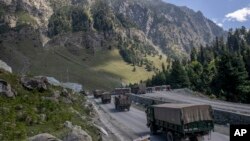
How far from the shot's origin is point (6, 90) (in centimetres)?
3653

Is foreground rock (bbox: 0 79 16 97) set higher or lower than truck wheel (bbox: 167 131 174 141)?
higher

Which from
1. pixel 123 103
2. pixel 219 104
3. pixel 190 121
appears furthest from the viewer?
pixel 123 103

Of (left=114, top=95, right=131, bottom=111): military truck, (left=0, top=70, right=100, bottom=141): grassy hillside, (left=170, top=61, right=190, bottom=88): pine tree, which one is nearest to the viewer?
(left=0, top=70, right=100, bottom=141): grassy hillside

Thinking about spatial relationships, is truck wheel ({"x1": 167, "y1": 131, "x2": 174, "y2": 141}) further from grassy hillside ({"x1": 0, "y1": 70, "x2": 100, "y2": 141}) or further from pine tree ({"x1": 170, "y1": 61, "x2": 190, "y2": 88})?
pine tree ({"x1": 170, "y1": 61, "x2": 190, "y2": 88})

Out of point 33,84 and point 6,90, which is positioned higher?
point 33,84

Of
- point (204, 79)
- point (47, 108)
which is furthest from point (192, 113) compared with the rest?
point (204, 79)

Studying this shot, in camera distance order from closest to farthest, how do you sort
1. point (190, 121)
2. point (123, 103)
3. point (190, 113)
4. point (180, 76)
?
point (190, 121) → point (190, 113) → point (123, 103) → point (180, 76)

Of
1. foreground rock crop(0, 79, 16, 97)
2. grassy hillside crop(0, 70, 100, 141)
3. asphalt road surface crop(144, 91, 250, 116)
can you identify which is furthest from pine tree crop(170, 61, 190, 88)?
foreground rock crop(0, 79, 16, 97)

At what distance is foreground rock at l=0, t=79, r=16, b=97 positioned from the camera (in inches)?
1415

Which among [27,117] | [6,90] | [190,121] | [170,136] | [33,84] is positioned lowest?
[170,136]

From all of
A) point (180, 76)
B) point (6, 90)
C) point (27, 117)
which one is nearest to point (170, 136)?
point (27, 117)

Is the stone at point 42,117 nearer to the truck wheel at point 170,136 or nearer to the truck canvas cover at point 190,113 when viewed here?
the truck canvas cover at point 190,113

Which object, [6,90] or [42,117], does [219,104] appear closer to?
[6,90]

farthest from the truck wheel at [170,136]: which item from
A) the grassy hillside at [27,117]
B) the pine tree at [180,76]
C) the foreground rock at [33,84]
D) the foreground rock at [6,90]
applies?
the pine tree at [180,76]
